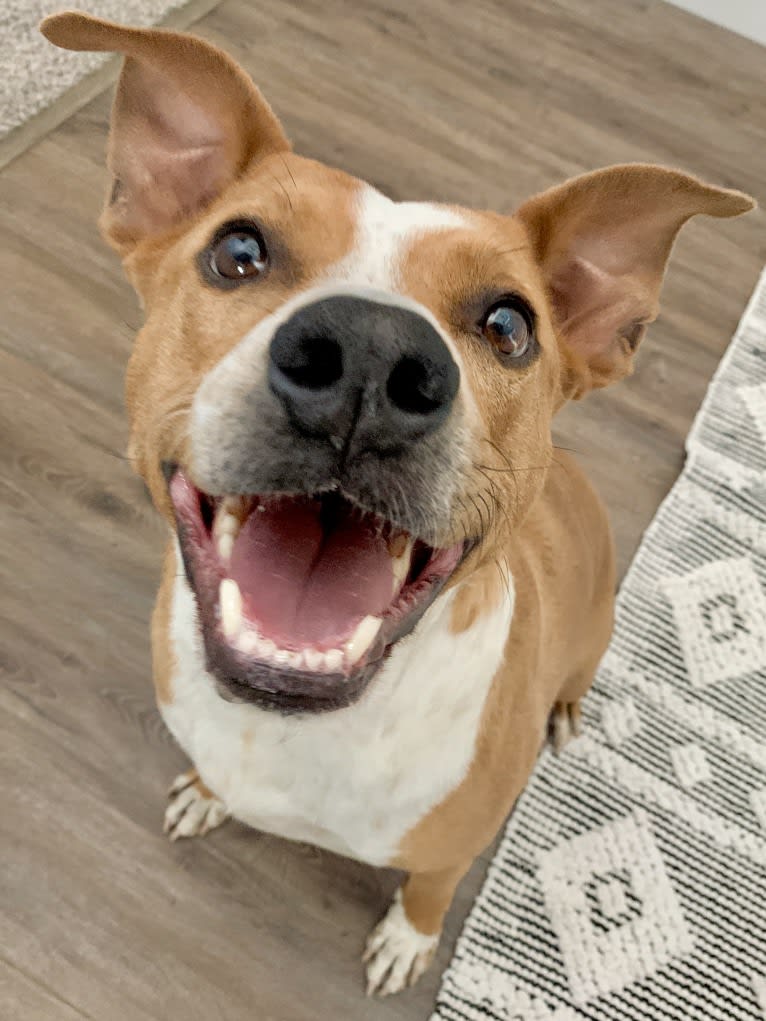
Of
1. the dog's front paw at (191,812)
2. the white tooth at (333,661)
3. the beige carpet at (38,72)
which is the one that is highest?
the white tooth at (333,661)

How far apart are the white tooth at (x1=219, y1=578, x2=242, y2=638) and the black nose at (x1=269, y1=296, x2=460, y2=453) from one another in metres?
0.24

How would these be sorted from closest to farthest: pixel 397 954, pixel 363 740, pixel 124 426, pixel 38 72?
pixel 363 740
pixel 397 954
pixel 124 426
pixel 38 72

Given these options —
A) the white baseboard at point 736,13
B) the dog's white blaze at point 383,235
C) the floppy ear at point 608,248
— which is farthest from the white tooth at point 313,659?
the white baseboard at point 736,13

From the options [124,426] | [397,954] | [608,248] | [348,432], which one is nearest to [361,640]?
[348,432]

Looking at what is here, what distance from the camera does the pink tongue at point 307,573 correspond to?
3.62 ft

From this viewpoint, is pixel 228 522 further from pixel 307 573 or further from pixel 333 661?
pixel 333 661

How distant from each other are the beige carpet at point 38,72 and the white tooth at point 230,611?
99.5 inches

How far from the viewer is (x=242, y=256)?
1.18 m

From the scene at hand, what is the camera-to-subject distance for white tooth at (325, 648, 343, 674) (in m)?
1.07

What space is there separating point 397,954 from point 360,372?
146cm

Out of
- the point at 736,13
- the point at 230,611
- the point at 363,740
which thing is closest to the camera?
the point at 230,611

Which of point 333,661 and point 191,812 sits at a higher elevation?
point 333,661

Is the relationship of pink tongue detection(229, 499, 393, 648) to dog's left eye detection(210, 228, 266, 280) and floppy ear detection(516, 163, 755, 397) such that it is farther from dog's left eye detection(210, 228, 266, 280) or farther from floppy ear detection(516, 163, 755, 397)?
floppy ear detection(516, 163, 755, 397)

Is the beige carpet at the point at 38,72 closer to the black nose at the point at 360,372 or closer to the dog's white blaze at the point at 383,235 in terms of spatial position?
the dog's white blaze at the point at 383,235
